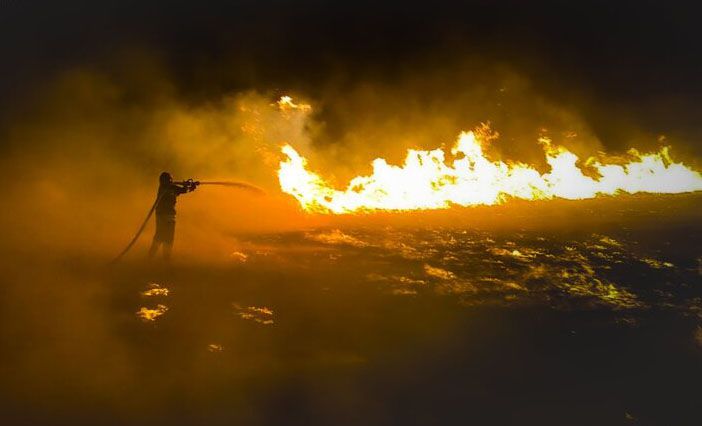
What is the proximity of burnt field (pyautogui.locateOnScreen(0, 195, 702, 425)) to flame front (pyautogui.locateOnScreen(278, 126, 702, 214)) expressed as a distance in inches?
279

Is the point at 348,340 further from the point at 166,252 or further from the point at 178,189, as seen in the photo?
the point at 178,189

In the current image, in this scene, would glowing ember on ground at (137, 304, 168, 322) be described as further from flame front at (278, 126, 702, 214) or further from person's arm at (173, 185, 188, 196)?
flame front at (278, 126, 702, 214)

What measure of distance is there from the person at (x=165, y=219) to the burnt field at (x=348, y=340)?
47 centimetres

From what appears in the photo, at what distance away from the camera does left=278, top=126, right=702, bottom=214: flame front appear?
20.0 m

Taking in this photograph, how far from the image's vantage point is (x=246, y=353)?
659 centimetres

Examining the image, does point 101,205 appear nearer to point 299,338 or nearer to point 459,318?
point 299,338

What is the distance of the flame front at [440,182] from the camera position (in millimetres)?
20027

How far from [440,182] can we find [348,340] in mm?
15823

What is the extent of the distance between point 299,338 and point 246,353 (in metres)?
0.92

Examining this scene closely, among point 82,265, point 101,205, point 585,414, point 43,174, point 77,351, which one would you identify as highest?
point 43,174

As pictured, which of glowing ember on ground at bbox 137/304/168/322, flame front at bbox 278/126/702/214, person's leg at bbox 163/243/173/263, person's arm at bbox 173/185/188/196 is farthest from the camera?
flame front at bbox 278/126/702/214

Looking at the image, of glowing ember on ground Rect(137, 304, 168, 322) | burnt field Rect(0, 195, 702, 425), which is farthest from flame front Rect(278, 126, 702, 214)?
glowing ember on ground Rect(137, 304, 168, 322)

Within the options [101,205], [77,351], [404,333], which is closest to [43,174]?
[101,205]

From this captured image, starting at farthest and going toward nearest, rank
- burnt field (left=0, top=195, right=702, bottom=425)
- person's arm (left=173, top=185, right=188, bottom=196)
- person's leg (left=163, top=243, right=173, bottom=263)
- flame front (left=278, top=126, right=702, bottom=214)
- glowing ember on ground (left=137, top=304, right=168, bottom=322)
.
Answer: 1. flame front (left=278, top=126, right=702, bottom=214)
2. person's arm (left=173, top=185, right=188, bottom=196)
3. person's leg (left=163, top=243, right=173, bottom=263)
4. glowing ember on ground (left=137, top=304, right=168, bottom=322)
5. burnt field (left=0, top=195, right=702, bottom=425)
